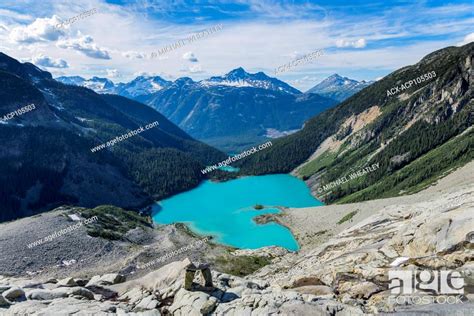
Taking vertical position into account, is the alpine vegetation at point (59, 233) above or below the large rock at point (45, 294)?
above

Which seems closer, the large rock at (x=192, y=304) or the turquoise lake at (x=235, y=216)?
the large rock at (x=192, y=304)

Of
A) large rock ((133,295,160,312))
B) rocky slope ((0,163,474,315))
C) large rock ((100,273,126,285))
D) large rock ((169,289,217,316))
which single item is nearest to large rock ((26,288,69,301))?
rocky slope ((0,163,474,315))

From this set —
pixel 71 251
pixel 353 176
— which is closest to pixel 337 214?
pixel 353 176

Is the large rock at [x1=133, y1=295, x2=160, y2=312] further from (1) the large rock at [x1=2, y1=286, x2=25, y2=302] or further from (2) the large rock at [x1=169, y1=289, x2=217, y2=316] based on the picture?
(1) the large rock at [x1=2, y1=286, x2=25, y2=302]

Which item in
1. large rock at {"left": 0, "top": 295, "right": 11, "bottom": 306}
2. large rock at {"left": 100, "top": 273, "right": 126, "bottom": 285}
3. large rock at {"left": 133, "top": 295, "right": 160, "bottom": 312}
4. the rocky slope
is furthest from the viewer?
large rock at {"left": 100, "top": 273, "right": 126, "bottom": 285}

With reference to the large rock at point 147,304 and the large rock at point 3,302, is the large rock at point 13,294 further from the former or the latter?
the large rock at point 147,304

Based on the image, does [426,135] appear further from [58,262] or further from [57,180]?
[57,180]

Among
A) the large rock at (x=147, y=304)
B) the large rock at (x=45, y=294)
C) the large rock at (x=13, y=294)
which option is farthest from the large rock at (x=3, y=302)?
the large rock at (x=147, y=304)

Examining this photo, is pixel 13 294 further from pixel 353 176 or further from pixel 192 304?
pixel 353 176
